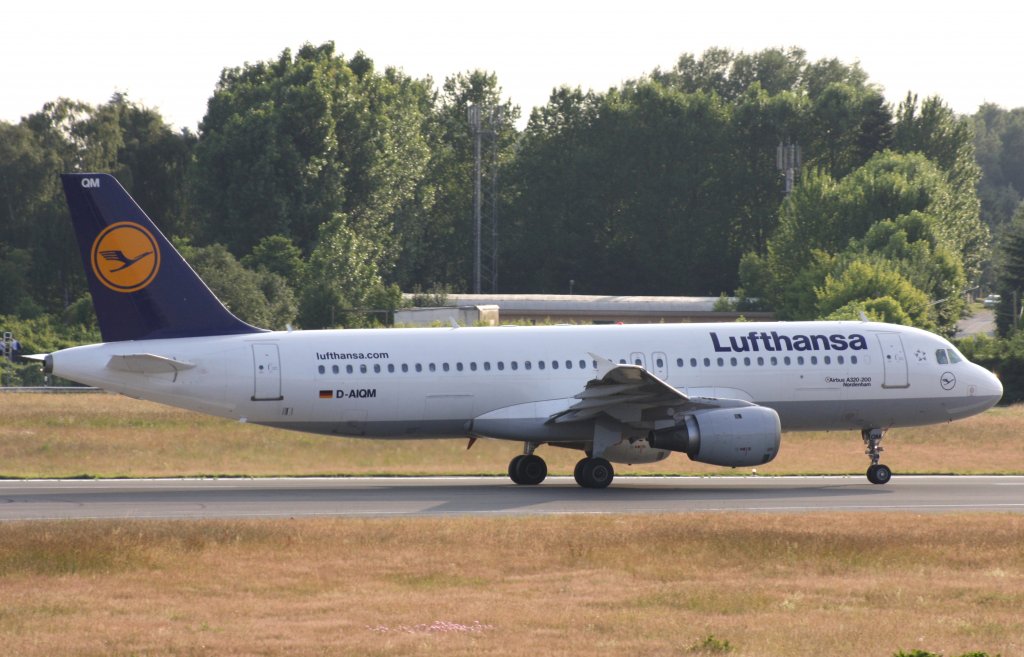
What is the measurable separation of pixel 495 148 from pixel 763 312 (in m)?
41.1

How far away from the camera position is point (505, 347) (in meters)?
33.2

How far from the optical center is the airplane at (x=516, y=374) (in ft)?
102

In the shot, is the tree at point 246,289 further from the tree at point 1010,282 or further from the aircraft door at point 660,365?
the tree at point 1010,282

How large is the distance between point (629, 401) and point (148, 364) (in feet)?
34.5

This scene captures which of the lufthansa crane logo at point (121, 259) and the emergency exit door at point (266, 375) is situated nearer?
the lufthansa crane logo at point (121, 259)

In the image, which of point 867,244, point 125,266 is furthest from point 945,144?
point 125,266

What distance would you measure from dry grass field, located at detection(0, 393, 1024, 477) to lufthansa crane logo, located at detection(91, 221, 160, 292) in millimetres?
6858

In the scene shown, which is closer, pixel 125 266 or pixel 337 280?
pixel 125 266

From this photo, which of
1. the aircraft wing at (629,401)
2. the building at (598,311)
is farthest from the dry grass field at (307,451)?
the building at (598,311)

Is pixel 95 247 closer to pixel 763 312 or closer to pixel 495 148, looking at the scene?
pixel 763 312

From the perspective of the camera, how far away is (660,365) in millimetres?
33375

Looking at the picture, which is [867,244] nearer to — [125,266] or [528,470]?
[528,470]

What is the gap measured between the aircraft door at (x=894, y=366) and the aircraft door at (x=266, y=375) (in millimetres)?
14363

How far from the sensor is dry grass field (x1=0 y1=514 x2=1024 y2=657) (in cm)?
1611
